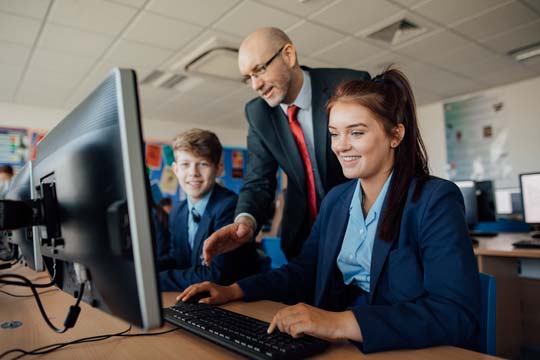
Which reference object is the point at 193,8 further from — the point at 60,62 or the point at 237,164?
the point at 237,164

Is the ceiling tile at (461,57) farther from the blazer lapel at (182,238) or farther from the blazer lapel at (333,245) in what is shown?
the blazer lapel at (333,245)

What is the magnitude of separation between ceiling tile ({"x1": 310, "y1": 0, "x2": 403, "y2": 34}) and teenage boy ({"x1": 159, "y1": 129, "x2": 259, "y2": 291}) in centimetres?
198

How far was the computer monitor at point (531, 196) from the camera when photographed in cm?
276

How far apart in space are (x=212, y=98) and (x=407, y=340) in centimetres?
510

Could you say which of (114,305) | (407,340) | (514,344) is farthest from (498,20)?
(114,305)

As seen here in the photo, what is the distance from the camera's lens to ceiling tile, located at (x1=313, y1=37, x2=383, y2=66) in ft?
12.5

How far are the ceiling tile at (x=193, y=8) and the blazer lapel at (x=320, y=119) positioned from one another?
1.70 metres

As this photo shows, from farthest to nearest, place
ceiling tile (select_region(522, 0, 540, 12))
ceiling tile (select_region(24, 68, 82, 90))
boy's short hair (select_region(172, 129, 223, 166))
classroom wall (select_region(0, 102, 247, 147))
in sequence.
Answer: classroom wall (select_region(0, 102, 247, 147))
ceiling tile (select_region(24, 68, 82, 90))
ceiling tile (select_region(522, 0, 540, 12))
boy's short hair (select_region(172, 129, 223, 166))

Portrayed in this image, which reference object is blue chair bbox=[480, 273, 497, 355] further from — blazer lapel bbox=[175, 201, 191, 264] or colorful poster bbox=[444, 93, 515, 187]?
colorful poster bbox=[444, 93, 515, 187]

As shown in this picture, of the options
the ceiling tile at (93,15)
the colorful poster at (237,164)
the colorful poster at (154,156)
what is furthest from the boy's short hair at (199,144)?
the colorful poster at (237,164)

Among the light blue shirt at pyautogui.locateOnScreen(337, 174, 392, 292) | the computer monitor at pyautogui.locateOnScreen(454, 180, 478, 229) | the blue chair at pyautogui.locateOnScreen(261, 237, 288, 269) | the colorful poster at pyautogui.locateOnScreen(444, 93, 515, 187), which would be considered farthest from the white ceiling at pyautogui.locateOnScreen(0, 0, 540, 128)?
the light blue shirt at pyautogui.locateOnScreen(337, 174, 392, 292)

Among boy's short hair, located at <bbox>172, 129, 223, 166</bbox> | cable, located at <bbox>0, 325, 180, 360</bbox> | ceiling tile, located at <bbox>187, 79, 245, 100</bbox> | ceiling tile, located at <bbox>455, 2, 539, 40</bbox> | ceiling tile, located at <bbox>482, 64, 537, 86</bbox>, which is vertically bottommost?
cable, located at <bbox>0, 325, 180, 360</bbox>

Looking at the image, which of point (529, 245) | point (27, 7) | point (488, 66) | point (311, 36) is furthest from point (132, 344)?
point (488, 66)

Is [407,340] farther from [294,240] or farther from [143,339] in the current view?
→ [294,240]
